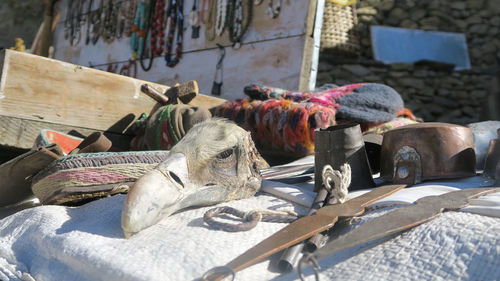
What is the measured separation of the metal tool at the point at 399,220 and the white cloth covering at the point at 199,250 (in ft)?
0.07

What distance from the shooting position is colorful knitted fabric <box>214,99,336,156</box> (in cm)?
202

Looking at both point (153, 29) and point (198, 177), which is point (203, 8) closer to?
point (153, 29)

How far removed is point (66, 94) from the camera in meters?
2.10

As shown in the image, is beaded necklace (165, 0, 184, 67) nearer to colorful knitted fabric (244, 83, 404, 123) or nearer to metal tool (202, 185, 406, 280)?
colorful knitted fabric (244, 83, 404, 123)

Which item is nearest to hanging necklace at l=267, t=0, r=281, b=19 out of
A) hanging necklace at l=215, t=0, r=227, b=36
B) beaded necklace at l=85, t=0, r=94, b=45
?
hanging necklace at l=215, t=0, r=227, b=36

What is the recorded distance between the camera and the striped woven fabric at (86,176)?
1.26 metres

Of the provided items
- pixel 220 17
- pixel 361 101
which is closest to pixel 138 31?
pixel 220 17

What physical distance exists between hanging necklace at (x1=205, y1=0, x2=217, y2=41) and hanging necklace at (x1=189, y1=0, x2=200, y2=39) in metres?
0.13

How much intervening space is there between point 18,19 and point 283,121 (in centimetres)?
998

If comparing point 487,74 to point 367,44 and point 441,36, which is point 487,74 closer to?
point 441,36

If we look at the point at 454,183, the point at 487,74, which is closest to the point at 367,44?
the point at 487,74

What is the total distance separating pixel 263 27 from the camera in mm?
3168

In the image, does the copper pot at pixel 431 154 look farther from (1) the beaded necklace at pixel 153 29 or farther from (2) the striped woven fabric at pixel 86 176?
(1) the beaded necklace at pixel 153 29

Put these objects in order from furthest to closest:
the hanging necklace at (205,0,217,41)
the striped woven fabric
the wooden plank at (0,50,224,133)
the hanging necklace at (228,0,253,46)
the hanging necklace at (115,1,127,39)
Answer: the hanging necklace at (115,1,127,39)
the hanging necklace at (205,0,217,41)
the hanging necklace at (228,0,253,46)
the wooden plank at (0,50,224,133)
the striped woven fabric
